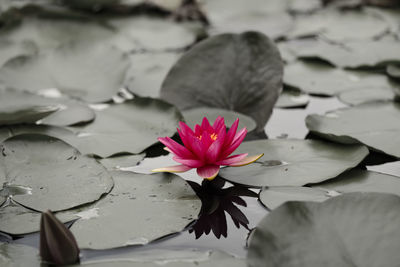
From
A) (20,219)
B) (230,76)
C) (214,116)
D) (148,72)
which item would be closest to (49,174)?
(20,219)

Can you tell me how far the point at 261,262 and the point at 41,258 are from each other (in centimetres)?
47

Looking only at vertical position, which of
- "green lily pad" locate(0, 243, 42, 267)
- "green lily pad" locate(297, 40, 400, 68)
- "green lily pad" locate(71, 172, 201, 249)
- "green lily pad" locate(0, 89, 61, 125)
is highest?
"green lily pad" locate(297, 40, 400, 68)

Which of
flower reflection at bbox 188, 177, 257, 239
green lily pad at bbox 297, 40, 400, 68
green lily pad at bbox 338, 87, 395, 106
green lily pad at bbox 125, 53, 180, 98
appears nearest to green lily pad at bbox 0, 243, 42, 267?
flower reflection at bbox 188, 177, 257, 239

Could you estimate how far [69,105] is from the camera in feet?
6.48

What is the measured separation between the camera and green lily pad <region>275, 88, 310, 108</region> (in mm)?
2025

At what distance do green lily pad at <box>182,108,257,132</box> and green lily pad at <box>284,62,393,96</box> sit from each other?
414 millimetres

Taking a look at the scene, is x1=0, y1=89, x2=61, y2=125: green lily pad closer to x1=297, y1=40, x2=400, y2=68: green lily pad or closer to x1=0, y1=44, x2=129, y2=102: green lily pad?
x1=0, y1=44, x2=129, y2=102: green lily pad

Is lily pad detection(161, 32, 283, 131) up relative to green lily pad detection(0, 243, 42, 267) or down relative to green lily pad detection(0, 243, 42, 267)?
up

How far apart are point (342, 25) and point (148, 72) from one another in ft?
3.69

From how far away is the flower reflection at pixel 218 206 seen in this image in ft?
4.33

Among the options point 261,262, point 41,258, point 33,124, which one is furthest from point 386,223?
point 33,124

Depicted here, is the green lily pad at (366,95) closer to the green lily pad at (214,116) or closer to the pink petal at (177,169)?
the green lily pad at (214,116)

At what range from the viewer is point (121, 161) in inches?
63.9

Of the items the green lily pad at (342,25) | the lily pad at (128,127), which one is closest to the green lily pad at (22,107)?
the lily pad at (128,127)
